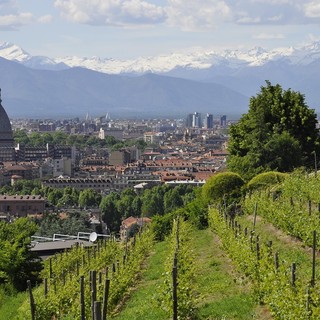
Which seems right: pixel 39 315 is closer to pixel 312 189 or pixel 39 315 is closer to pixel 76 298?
pixel 76 298

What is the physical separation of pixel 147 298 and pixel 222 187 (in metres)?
13.0

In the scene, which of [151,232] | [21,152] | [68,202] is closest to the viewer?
[151,232]

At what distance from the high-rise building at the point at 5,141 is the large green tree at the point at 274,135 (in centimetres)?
12536

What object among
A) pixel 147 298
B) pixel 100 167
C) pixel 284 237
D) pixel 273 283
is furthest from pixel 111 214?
pixel 273 283

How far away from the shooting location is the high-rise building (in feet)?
512

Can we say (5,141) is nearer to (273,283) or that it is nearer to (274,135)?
(274,135)

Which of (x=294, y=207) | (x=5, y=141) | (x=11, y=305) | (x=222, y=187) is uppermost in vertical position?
(x=294, y=207)

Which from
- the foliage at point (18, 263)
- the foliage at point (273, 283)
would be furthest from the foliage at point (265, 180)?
the foliage at point (273, 283)

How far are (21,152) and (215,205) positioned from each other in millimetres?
138518

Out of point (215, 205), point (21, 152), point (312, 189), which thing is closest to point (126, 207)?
point (215, 205)

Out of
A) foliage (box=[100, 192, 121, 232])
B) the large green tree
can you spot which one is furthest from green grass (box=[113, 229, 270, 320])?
foliage (box=[100, 192, 121, 232])

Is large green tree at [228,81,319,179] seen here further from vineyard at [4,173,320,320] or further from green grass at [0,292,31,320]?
green grass at [0,292,31,320]

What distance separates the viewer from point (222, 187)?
2612cm

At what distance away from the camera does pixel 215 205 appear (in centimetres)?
2466
